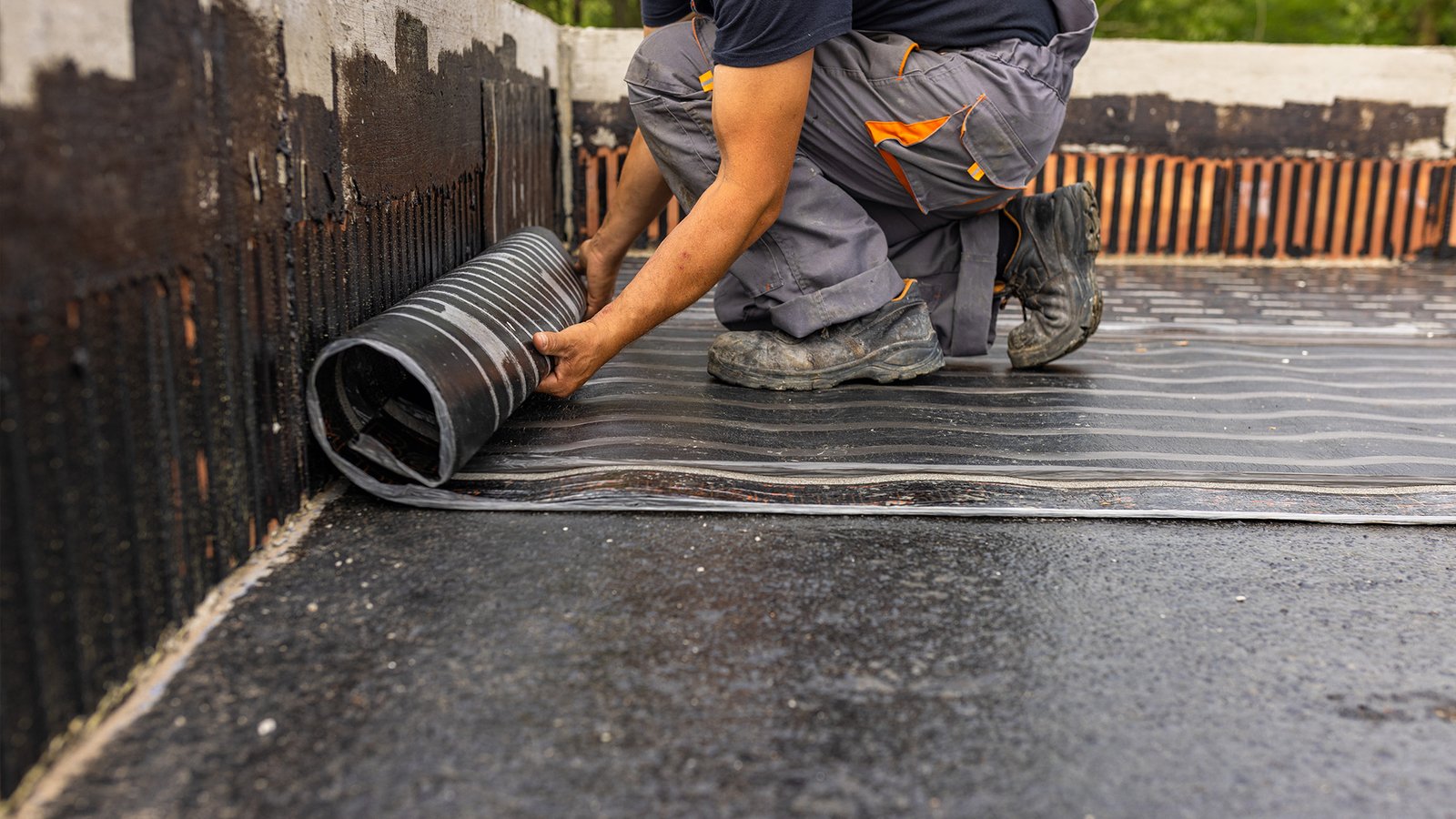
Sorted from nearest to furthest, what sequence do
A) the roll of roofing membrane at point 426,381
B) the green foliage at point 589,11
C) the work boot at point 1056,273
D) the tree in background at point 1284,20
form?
the roll of roofing membrane at point 426,381
the work boot at point 1056,273
the green foliage at point 589,11
the tree in background at point 1284,20

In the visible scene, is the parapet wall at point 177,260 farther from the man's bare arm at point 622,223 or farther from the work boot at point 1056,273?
the work boot at point 1056,273

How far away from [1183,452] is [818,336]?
2.60 ft

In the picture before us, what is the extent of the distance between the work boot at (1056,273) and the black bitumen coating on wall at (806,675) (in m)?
1.05

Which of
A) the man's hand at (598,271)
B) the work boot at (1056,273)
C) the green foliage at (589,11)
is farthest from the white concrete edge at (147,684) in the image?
the green foliage at (589,11)

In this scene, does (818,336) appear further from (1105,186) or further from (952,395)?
(1105,186)

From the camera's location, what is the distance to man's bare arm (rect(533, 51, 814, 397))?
2141 millimetres

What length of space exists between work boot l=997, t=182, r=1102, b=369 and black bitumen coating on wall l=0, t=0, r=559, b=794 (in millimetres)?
1525

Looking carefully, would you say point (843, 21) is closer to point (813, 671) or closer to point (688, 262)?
point (688, 262)

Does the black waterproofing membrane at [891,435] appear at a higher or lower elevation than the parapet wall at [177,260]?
lower

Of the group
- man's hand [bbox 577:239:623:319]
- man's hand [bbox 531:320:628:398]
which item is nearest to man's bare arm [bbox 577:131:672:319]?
man's hand [bbox 577:239:623:319]

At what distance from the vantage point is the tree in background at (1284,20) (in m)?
Answer: 12.7

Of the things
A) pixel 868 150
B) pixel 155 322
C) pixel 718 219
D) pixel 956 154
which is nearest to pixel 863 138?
pixel 868 150

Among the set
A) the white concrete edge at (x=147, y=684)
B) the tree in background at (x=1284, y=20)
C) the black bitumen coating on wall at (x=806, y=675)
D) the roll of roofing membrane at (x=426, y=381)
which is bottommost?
the black bitumen coating on wall at (x=806, y=675)

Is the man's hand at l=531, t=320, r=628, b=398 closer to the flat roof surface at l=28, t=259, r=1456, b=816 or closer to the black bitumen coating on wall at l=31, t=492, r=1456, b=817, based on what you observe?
the flat roof surface at l=28, t=259, r=1456, b=816
